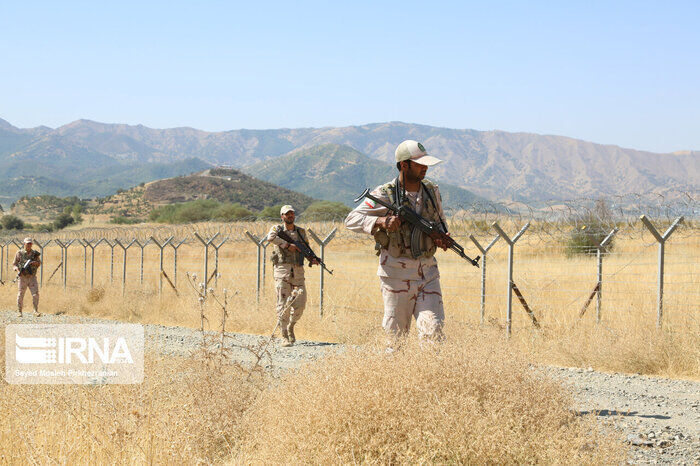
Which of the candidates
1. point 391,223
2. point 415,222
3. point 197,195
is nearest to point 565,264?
point 415,222

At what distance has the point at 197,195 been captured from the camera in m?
117

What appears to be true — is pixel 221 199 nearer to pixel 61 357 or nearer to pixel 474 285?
pixel 474 285

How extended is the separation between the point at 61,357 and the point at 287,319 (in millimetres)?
3237

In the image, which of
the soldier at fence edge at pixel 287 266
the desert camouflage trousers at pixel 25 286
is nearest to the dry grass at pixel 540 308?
the soldier at fence edge at pixel 287 266

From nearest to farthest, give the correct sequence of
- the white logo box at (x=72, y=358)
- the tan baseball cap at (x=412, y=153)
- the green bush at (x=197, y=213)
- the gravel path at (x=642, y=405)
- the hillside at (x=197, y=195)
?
the gravel path at (x=642, y=405), the tan baseball cap at (x=412, y=153), the white logo box at (x=72, y=358), the green bush at (x=197, y=213), the hillside at (x=197, y=195)

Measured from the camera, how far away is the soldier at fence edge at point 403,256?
15.8ft

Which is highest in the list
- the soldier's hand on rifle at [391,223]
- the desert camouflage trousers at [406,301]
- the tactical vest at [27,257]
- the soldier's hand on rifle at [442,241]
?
the soldier's hand on rifle at [391,223]

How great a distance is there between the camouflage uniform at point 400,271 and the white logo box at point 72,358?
2003mm

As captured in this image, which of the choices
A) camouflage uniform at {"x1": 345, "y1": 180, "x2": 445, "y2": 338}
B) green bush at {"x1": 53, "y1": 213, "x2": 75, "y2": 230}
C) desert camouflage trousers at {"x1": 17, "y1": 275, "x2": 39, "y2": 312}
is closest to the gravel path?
camouflage uniform at {"x1": 345, "y1": 180, "x2": 445, "y2": 338}

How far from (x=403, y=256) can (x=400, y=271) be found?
0.11m

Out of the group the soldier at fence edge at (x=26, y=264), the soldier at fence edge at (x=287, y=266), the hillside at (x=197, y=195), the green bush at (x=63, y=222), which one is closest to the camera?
the soldier at fence edge at (x=287, y=266)

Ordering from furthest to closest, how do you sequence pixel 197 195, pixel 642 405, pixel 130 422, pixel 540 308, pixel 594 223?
1. pixel 197 195
2. pixel 594 223
3. pixel 540 308
4. pixel 642 405
5. pixel 130 422

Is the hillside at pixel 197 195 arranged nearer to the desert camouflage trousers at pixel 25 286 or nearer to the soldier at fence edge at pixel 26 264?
the desert camouflage trousers at pixel 25 286

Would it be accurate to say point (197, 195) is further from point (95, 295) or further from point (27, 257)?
point (27, 257)
